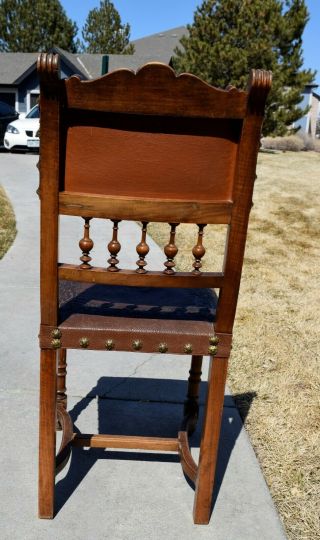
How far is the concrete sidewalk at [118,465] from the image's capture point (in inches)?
75.8

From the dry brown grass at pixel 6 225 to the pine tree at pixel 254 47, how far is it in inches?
466

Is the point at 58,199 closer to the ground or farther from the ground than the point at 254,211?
farther from the ground

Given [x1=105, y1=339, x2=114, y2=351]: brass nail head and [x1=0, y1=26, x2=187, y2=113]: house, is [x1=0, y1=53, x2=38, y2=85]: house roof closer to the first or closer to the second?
[x1=0, y1=26, x2=187, y2=113]: house

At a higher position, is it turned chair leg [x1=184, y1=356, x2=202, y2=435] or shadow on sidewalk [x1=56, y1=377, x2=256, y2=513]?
turned chair leg [x1=184, y1=356, x2=202, y2=435]

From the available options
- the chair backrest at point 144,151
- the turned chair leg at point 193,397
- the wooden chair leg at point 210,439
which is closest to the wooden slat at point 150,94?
the chair backrest at point 144,151

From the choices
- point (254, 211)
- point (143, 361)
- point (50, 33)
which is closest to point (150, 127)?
point (143, 361)

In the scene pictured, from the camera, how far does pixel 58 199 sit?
1572 mm

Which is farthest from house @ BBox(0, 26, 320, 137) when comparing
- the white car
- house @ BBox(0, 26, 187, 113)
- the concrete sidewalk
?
the concrete sidewalk

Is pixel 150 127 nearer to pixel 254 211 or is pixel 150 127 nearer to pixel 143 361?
pixel 143 361

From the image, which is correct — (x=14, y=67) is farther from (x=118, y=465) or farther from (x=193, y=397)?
(x=118, y=465)

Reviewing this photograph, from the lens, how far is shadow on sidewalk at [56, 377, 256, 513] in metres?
2.25

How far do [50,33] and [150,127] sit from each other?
3885 cm

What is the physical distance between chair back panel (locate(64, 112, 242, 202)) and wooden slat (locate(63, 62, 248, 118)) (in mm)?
41

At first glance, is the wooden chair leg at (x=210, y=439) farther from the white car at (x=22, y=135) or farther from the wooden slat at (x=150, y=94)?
the white car at (x=22, y=135)
